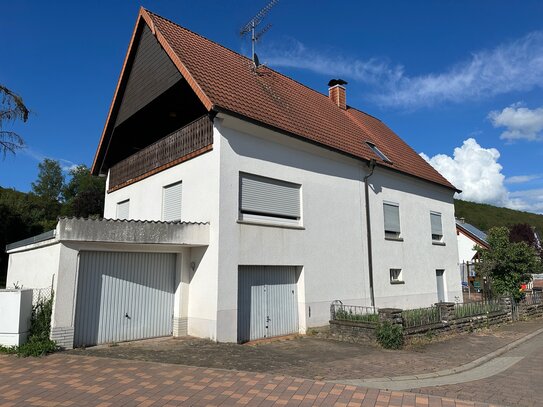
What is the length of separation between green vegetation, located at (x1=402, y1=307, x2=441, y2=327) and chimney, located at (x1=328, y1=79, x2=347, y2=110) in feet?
38.7

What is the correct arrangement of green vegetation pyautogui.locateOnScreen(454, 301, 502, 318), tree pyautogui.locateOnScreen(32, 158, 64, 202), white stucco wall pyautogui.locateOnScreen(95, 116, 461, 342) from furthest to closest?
tree pyautogui.locateOnScreen(32, 158, 64, 202)
green vegetation pyautogui.locateOnScreen(454, 301, 502, 318)
white stucco wall pyautogui.locateOnScreen(95, 116, 461, 342)

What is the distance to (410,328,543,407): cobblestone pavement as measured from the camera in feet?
19.3

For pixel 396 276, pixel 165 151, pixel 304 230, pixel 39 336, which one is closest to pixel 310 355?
pixel 304 230

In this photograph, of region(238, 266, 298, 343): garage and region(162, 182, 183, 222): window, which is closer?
region(238, 266, 298, 343): garage

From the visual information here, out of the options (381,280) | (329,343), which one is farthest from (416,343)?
(381,280)

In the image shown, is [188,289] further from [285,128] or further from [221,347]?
[285,128]

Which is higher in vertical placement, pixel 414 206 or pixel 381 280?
pixel 414 206

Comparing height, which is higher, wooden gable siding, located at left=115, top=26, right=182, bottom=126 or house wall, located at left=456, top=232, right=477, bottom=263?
wooden gable siding, located at left=115, top=26, right=182, bottom=126

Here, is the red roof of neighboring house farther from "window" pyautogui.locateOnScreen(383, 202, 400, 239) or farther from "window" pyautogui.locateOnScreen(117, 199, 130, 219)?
"window" pyautogui.locateOnScreen(117, 199, 130, 219)

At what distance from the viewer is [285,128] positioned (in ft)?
38.9

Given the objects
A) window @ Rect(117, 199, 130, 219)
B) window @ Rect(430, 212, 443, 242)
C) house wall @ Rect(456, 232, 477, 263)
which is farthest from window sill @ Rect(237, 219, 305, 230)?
house wall @ Rect(456, 232, 477, 263)

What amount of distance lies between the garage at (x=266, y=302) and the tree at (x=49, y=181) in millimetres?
66037

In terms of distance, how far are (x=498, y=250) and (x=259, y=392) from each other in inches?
597

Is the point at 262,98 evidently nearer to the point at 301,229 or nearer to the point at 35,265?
the point at 301,229
